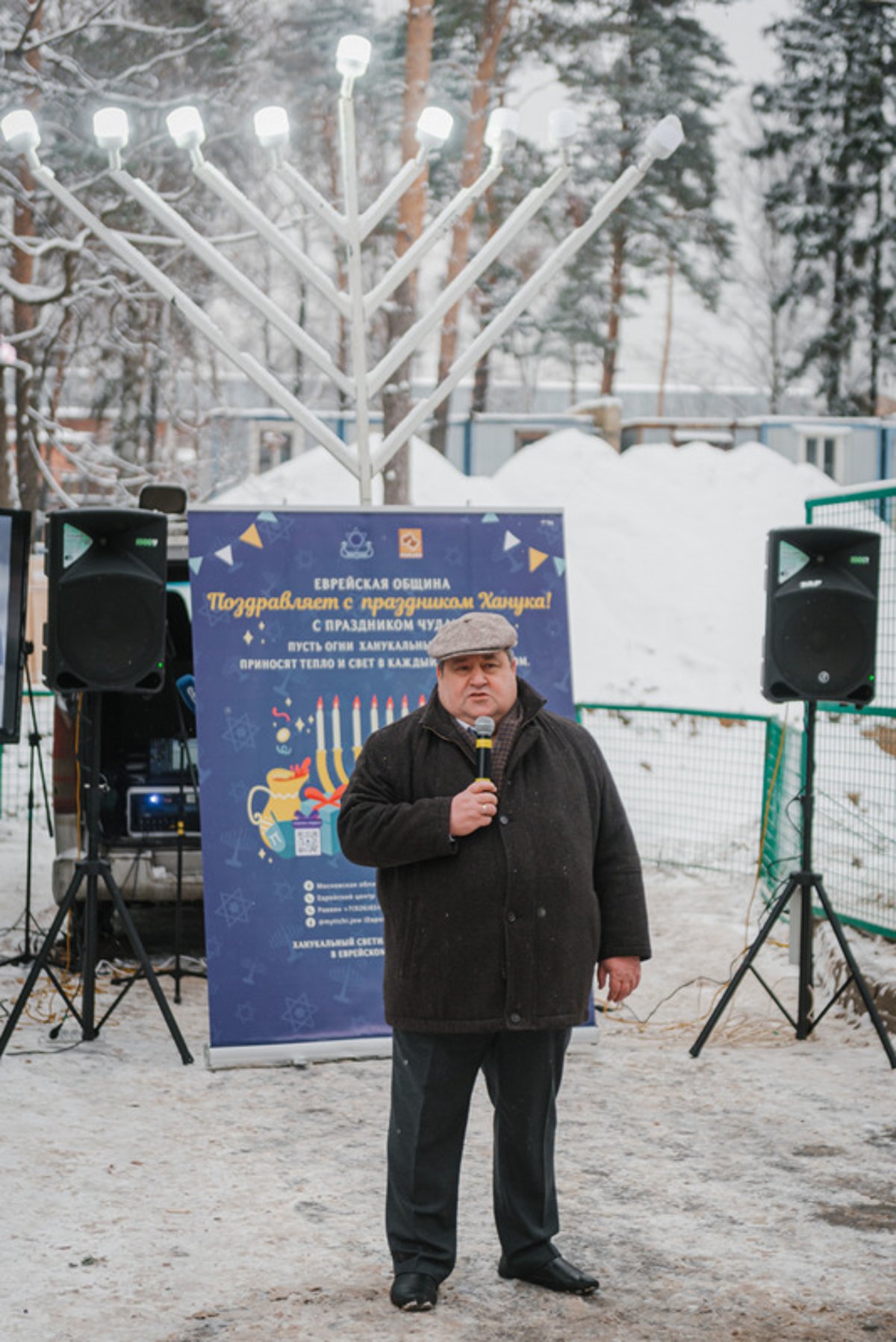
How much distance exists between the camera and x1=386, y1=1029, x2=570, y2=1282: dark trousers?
3227 mm

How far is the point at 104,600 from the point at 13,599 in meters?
0.54

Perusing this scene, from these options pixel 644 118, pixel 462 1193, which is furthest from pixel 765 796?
pixel 644 118

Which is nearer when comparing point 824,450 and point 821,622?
point 821,622

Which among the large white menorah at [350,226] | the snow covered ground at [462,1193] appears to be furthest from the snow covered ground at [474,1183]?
the large white menorah at [350,226]

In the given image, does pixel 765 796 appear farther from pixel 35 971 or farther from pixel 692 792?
pixel 35 971

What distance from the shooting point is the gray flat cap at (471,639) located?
325 cm

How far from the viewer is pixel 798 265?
23.6m

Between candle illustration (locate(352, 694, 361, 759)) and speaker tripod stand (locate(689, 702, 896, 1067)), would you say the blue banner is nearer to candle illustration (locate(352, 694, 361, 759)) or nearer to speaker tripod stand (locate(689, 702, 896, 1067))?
candle illustration (locate(352, 694, 361, 759))

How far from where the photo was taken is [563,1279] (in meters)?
3.29

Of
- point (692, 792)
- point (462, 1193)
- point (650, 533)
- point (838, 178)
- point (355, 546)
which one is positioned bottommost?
point (462, 1193)

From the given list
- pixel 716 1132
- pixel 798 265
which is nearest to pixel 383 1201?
pixel 716 1132

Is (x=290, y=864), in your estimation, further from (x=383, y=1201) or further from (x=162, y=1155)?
(x=383, y=1201)

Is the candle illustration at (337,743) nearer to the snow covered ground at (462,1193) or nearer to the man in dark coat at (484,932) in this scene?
the snow covered ground at (462,1193)

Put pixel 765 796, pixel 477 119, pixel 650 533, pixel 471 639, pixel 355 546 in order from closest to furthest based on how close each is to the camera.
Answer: pixel 471 639 < pixel 355 546 < pixel 765 796 < pixel 477 119 < pixel 650 533
